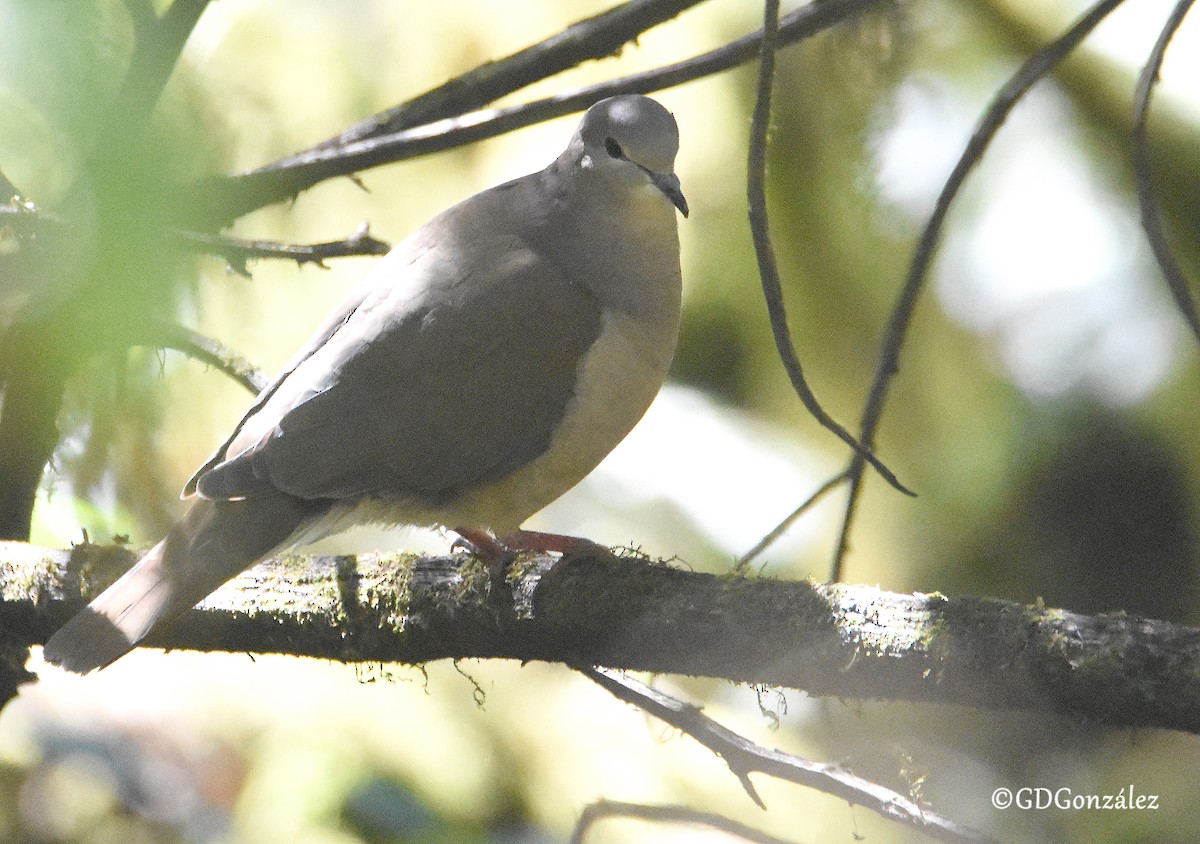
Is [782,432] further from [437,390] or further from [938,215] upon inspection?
[437,390]

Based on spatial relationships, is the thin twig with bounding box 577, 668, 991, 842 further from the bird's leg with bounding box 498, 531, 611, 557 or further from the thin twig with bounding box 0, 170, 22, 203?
the thin twig with bounding box 0, 170, 22, 203

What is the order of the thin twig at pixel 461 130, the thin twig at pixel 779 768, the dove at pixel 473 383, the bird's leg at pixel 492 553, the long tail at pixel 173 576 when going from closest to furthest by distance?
the thin twig at pixel 779 768 → the long tail at pixel 173 576 → the bird's leg at pixel 492 553 → the dove at pixel 473 383 → the thin twig at pixel 461 130

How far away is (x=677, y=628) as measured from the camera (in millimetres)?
1845

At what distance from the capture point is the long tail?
6.39 feet

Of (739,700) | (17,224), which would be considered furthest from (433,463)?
(739,700)

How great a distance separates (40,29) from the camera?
3.30ft

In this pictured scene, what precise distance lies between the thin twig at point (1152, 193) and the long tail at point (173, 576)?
1.66 metres

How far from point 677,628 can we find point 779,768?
10.8 inches

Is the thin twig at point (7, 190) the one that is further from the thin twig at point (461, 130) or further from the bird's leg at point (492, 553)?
the bird's leg at point (492, 553)

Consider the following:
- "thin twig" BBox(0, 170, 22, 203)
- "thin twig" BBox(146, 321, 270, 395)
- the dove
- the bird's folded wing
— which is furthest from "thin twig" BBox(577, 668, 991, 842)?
"thin twig" BBox(0, 170, 22, 203)

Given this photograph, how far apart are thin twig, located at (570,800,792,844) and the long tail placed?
2.48 ft

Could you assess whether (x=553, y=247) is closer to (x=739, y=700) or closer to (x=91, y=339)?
(x=91, y=339)

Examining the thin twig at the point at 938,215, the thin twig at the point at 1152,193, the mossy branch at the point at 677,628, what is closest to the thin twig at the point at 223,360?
the mossy branch at the point at 677,628

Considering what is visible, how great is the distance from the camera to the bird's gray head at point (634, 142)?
2.36 meters
